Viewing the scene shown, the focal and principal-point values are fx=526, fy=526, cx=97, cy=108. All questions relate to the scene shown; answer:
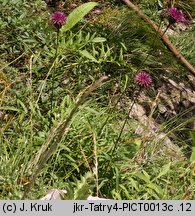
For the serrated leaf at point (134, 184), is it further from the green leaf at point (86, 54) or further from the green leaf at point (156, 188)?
the green leaf at point (86, 54)

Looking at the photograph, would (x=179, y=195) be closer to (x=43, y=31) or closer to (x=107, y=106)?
(x=107, y=106)

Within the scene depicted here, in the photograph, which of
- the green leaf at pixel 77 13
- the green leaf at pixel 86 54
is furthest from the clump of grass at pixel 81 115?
the green leaf at pixel 77 13

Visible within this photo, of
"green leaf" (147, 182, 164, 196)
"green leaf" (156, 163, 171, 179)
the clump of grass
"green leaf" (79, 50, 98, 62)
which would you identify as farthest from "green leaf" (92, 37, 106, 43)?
"green leaf" (147, 182, 164, 196)

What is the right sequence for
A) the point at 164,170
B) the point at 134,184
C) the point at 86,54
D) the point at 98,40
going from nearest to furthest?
the point at 134,184 < the point at 164,170 < the point at 86,54 < the point at 98,40

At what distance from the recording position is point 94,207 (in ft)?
6.27

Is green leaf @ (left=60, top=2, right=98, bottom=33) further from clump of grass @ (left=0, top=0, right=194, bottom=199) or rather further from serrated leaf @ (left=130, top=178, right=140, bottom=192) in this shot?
serrated leaf @ (left=130, top=178, right=140, bottom=192)

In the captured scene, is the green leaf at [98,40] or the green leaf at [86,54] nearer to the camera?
the green leaf at [86,54]

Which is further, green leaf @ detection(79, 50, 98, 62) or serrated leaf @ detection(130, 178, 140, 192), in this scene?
green leaf @ detection(79, 50, 98, 62)

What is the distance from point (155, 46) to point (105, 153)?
1129 mm

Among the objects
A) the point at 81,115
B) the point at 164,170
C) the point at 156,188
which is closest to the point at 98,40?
the point at 81,115

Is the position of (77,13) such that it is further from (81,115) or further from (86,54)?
(81,115)

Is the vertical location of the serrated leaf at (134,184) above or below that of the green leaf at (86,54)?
below

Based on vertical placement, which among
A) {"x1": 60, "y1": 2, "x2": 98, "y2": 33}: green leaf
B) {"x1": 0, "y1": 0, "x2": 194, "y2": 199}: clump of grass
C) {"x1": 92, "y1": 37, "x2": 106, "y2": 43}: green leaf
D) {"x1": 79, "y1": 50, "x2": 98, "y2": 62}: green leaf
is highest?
{"x1": 60, "y1": 2, "x2": 98, "y2": 33}: green leaf

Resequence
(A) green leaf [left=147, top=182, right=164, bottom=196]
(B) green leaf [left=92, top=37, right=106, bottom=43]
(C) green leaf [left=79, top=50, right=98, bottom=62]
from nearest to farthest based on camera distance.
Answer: (A) green leaf [left=147, top=182, right=164, bottom=196] < (C) green leaf [left=79, top=50, right=98, bottom=62] < (B) green leaf [left=92, top=37, right=106, bottom=43]
